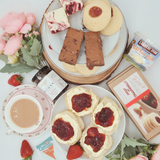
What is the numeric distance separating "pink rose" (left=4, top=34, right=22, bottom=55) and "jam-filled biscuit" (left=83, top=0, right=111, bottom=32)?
457 mm

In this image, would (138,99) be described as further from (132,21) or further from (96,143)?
(132,21)

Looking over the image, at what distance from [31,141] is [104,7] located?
111cm

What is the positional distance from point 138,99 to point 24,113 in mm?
833

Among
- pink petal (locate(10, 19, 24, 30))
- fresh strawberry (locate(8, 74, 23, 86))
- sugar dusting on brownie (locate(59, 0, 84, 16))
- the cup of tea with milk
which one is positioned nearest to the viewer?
sugar dusting on brownie (locate(59, 0, 84, 16))

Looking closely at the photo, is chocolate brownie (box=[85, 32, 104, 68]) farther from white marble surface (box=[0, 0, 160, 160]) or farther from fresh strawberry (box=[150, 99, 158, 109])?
fresh strawberry (box=[150, 99, 158, 109])

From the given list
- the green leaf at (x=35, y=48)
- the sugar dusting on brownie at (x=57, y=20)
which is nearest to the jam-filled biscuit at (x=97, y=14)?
the sugar dusting on brownie at (x=57, y=20)

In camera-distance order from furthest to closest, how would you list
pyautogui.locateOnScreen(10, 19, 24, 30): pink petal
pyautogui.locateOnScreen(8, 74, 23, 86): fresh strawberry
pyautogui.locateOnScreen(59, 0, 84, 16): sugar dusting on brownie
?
1. pyautogui.locateOnScreen(8, 74, 23, 86): fresh strawberry
2. pyautogui.locateOnScreen(10, 19, 24, 30): pink petal
3. pyautogui.locateOnScreen(59, 0, 84, 16): sugar dusting on brownie

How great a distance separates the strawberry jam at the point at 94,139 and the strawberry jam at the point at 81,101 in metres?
0.17

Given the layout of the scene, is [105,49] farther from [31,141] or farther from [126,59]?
[31,141]

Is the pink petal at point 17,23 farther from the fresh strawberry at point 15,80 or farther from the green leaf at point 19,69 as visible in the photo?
the fresh strawberry at point 15,80

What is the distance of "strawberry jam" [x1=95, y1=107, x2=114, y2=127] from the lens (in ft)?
3.49

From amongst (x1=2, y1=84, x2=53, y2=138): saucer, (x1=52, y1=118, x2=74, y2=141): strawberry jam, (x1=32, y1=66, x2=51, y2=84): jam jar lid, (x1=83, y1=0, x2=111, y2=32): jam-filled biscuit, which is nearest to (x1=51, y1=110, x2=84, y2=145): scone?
(x1=52, y1=118, x2=74, y2=141): strawberry jam

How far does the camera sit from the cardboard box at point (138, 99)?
1135 mm

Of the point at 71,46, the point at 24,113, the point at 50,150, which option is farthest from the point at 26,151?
the point at 71,46
